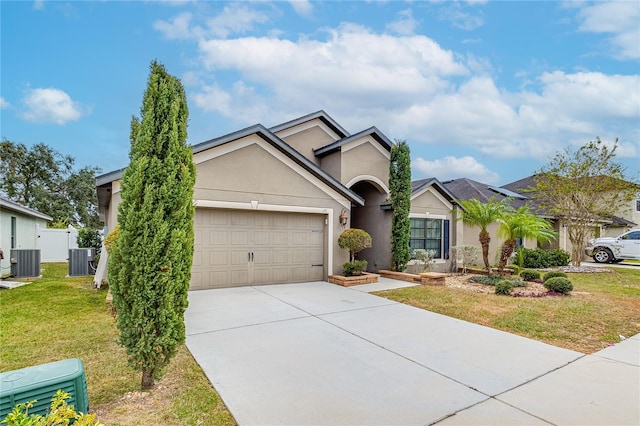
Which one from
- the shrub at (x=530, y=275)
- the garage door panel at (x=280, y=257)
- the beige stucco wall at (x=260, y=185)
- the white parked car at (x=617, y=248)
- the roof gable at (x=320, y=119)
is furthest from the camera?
the white parked car at (x=617, y=248)

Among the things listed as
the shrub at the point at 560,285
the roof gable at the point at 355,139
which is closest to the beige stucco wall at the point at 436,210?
the roof gable at the point at 355,139

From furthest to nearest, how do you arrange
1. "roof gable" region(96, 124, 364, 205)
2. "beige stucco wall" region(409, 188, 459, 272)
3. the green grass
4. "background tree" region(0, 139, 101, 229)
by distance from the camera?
"background tree" region(0, 139, 101, 229), "beige stucco wall" region(409, 188, 459, 272), "roof gable" region(96, 124, 364, 205), the green grass

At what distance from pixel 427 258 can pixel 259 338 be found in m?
9.76

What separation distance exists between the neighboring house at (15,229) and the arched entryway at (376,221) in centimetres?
1335

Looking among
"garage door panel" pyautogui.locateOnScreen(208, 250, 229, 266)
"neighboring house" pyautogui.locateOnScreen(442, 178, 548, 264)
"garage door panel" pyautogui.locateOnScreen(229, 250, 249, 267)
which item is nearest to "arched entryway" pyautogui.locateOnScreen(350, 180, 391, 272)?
"neighboring house" pyautogui.locateOnScreen(442, 178, 548, 264)

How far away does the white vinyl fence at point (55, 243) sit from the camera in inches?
746

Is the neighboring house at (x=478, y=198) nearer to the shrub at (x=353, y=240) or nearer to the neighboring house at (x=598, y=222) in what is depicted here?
the neighboring house at (x=598, y=222)

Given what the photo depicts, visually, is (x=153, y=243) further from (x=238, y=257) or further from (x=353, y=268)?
(x=353, y=268)

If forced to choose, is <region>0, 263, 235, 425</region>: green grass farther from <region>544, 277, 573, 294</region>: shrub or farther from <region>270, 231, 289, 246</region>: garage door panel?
<region>544, 277, 573, 294</region>: shrub

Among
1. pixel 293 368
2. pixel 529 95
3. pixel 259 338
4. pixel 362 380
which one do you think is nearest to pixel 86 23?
pixel 259 338

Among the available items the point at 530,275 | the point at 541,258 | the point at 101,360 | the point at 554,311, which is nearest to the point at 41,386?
the point at 101,360

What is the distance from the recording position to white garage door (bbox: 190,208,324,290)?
9.31m

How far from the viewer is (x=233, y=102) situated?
1571 cm

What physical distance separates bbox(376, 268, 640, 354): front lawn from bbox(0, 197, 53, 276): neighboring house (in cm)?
1414
